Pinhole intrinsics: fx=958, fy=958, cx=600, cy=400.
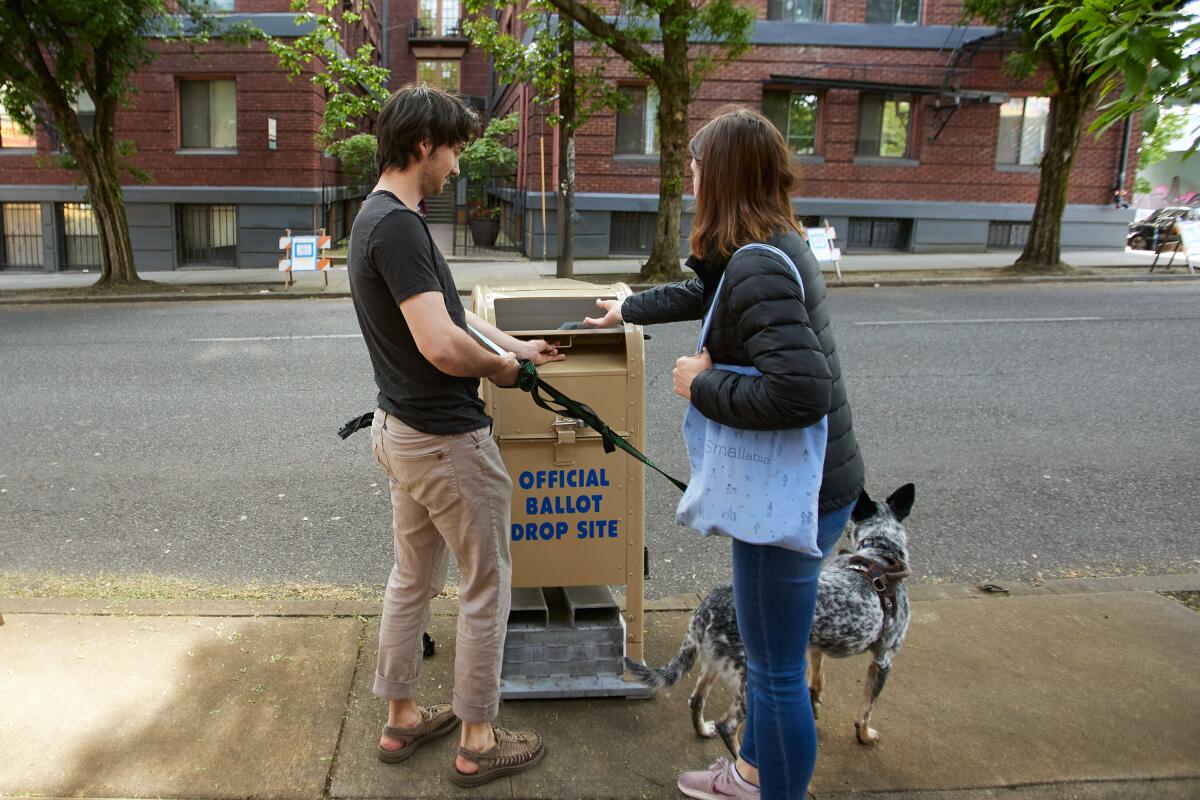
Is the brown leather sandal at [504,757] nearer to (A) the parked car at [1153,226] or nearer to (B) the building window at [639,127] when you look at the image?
(B) the building window at [639,127]

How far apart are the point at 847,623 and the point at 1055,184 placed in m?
16.8

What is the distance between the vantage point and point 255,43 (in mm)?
20172

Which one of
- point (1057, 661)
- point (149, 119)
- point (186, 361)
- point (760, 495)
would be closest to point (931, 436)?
point (1057, 661)

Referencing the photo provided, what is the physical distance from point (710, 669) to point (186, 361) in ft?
26.9

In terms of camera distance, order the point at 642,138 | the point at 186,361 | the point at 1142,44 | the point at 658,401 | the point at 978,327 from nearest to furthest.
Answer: the point at 1142,44 → the point at 658,401 → the point at 186,361 → the point at 978,327 → the point at 642,138

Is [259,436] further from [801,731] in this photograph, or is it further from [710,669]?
[801,731]

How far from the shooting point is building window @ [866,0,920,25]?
21.1m

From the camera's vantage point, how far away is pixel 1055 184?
1728cm

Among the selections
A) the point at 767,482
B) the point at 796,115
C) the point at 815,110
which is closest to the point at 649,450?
the point at 767,482

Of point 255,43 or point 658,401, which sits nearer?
point 658,401

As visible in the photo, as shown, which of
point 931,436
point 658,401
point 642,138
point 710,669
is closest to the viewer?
point 710,669

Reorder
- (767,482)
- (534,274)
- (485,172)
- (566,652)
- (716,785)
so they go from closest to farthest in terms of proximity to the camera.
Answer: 1. (767,482)
2. (716,785)
3. (566,652)
4. (534,274)
5. (485,172)

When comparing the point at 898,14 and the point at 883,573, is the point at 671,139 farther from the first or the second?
the point at 883,573

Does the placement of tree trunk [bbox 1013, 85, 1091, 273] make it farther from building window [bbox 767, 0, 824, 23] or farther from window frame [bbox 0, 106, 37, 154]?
window frame [bbox 0, 106, 37, 154]
